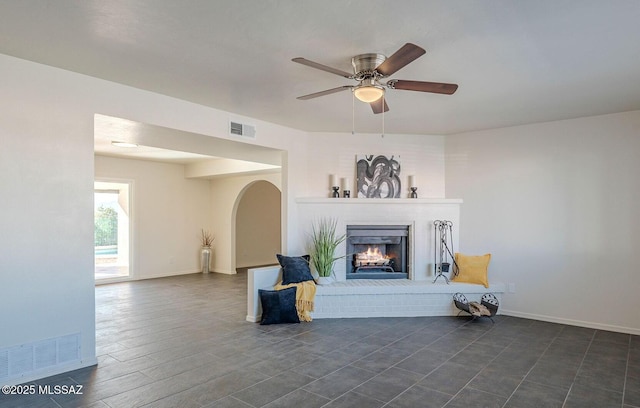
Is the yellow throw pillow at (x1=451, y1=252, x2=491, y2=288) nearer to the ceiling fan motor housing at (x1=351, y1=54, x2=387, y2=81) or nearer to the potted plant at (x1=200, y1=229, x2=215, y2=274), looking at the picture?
the ceiling fan motor housing at (x1=351, y1=54, x2=387, y2=81)

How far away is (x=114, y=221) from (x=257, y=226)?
345cm

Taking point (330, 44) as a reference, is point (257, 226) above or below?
A: below

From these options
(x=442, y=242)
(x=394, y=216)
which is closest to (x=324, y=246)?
(x=394, y=216)

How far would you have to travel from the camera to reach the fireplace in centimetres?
586

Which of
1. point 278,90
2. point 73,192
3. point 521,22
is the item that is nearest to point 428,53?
point 521,22

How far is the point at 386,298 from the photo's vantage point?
530 cm

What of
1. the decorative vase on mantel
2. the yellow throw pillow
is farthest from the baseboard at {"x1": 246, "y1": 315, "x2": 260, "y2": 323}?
the decorative vase on mantel

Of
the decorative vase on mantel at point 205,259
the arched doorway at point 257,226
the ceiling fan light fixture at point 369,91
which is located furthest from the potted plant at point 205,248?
the ceiling fan light fixture at point 369,91

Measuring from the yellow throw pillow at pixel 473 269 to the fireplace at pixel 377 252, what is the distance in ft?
2.46

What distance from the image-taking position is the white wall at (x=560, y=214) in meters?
4.71

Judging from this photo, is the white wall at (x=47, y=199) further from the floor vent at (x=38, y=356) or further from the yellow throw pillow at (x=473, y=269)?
the yellow throw pillow at (x=473, y=269)

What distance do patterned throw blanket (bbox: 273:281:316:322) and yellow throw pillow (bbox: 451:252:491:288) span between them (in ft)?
6.91

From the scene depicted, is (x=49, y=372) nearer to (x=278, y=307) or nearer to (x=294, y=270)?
(x=278, y=307)

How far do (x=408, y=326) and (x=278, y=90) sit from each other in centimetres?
316
